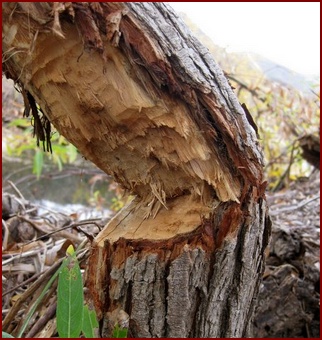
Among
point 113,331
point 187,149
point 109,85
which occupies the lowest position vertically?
point 113,331

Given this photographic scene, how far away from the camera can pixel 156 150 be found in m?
0.76

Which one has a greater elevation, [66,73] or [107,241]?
[66,73]

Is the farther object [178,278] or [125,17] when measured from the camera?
[178,278]

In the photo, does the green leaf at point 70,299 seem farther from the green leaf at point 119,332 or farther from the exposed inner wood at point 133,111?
the exposed inner wood at point 133,111

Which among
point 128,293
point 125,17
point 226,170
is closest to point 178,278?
point 128,293

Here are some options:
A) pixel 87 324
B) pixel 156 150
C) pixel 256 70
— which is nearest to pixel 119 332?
pixel 87 324

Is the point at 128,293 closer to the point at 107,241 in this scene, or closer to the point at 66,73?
the point at 107,241

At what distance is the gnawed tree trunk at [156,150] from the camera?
0.66 metres

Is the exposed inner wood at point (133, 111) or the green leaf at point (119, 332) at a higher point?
the exposed inner wood at point (133, 111)

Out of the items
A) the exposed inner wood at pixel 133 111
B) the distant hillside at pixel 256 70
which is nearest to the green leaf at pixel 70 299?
the exposed inner wood at pixel 133 111

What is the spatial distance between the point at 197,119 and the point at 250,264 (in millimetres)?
280

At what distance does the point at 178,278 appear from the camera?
77 centimetres

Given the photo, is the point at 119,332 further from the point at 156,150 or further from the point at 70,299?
the point at 156,150

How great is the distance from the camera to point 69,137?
78 cm
